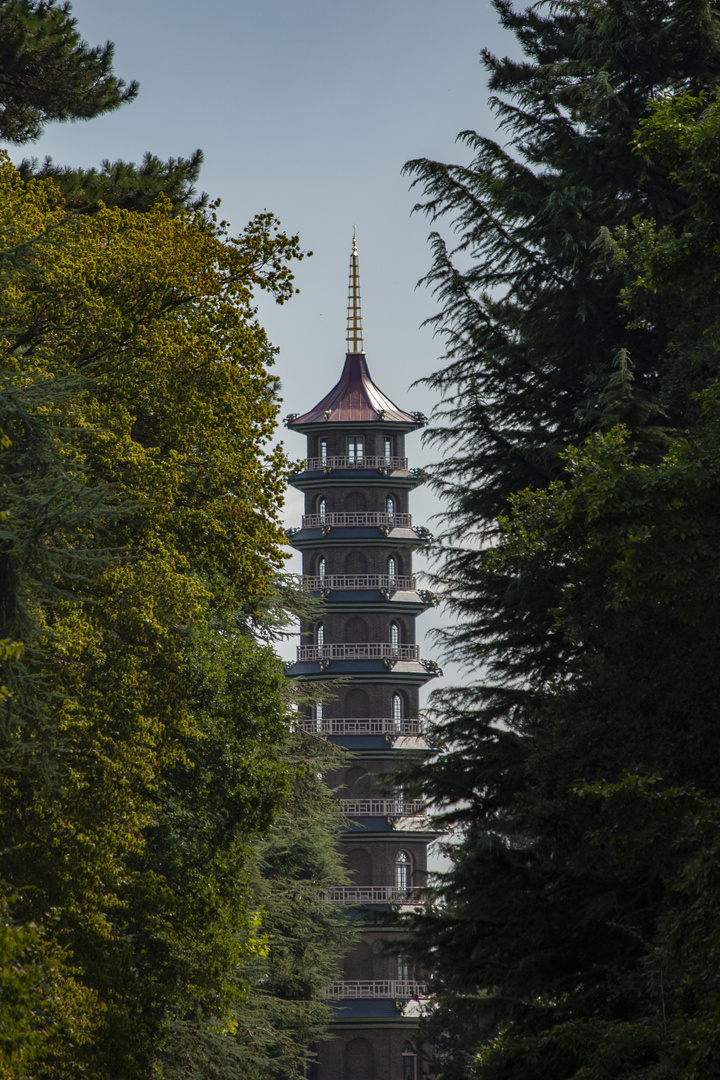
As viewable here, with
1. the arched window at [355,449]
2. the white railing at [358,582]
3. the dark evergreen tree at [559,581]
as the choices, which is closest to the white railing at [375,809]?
the white railing at [358,582]

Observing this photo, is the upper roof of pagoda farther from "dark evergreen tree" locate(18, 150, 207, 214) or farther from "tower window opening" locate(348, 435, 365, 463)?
"dark evergreen tree" locate(18, 150, 207, 214)

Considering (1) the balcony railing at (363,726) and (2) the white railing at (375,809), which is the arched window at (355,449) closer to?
Answer: (1) the balcony railing at (363,726)

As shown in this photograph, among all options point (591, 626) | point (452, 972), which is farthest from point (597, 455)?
point (452, 972)

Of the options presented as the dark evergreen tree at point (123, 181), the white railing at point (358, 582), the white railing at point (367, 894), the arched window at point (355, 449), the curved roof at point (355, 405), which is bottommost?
the white railing at point (367, 894)

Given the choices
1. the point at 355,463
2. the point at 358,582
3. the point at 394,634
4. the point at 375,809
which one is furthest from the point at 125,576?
the point at 355,463

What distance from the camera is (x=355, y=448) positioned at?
5091 cm

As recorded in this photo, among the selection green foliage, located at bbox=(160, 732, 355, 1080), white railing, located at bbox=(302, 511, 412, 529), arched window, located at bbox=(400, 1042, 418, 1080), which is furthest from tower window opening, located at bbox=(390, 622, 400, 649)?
green foliage, located at bbox=(160, 732, 355, 1080)

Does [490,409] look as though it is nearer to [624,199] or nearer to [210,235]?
[624,199]

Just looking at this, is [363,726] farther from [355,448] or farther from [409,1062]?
[409,1062]

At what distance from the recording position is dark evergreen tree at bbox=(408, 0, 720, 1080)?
47.4 ft

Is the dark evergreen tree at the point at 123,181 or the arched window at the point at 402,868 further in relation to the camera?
the arched window at the point at 402,868

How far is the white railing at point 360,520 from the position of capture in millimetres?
49906

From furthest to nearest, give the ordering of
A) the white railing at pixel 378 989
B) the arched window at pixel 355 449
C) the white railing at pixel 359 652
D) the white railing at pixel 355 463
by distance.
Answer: the arched window at pixel 355 449
the white railing at pixel 355 463
the white railing at pixel 359 652
the white railing at pixel 378 989

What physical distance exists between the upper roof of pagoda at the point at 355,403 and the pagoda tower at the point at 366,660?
2.1 inches
